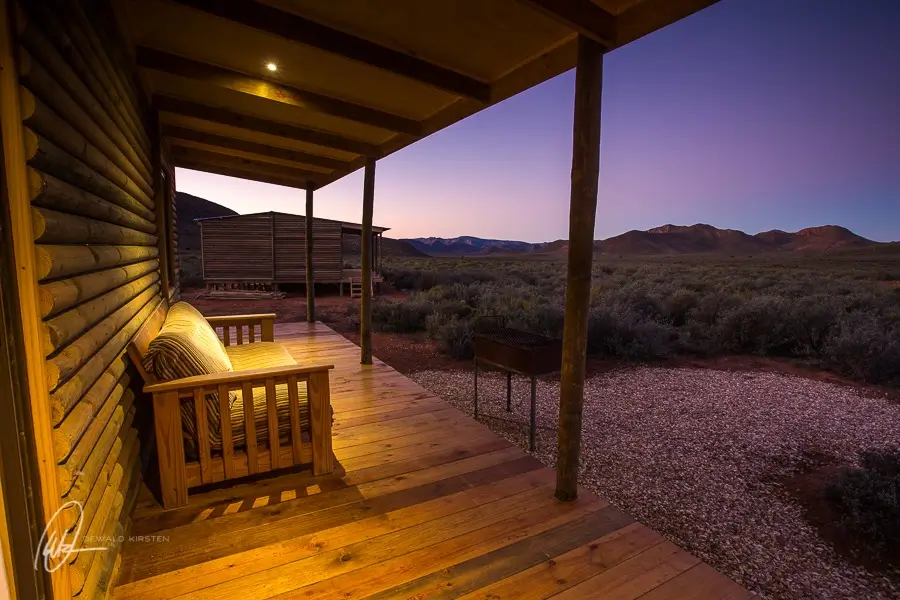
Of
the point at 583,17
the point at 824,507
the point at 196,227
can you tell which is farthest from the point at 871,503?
the point at 196,227

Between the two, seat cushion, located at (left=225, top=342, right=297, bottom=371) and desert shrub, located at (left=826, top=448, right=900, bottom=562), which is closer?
desert shrub, located at (left=826, top=448, right=900, bottom=562)

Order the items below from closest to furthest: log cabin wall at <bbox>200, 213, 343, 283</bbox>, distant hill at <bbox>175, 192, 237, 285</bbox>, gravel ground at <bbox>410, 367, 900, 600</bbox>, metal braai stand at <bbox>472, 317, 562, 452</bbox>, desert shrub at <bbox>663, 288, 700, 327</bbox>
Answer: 1. gravel ground at <bbox>410, 367, 900, 600</bbox>
2. metal braai stand at <bbox>472, 317, 562, 452</bbox>
3. desert shrub at <bbox>663, 288, 700, 327</bbox>
4. log cabin wall at <bbox>200, 213, 343, 283</bbox>
5. distant hill at <bbox>175, 192, 237, 285</bbox>

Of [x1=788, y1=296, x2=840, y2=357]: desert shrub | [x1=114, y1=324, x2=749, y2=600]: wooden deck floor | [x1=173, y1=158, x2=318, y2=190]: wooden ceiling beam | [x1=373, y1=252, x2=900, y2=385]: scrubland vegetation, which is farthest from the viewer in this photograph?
[x1=788, y1=296, x2=840, y2=357]: desert shrub

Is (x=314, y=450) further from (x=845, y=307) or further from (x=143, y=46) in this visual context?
(x=845, y=307)

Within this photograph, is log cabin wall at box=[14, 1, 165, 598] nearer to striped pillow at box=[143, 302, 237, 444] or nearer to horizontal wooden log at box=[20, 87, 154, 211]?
horizontal wooden log at box=[20, 87, 154, 211]

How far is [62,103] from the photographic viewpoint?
154 centimetres

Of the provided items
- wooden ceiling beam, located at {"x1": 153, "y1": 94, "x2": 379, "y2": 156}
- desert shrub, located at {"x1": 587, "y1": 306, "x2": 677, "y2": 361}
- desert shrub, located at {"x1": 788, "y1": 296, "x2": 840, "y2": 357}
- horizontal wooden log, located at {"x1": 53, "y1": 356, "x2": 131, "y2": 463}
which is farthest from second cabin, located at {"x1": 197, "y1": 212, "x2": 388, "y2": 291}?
horizontal wooden log, located at {"x1": 53, "y1": 356, "x2": 131, "y2": 463}

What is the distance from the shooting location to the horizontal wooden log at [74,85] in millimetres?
1294

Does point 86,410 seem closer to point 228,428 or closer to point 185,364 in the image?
point 185,364

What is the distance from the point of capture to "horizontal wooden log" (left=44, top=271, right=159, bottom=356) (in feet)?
4.28

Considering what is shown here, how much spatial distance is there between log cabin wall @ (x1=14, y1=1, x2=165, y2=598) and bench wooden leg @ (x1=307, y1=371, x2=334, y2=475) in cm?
104

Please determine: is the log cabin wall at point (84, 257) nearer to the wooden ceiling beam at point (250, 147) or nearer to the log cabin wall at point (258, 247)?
the wooden ceiling beam at point (250, 147)

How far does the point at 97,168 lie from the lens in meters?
2.07

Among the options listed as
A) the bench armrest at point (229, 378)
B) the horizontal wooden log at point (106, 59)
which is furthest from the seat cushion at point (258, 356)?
the horizontal wooden log at point (106, 59)
